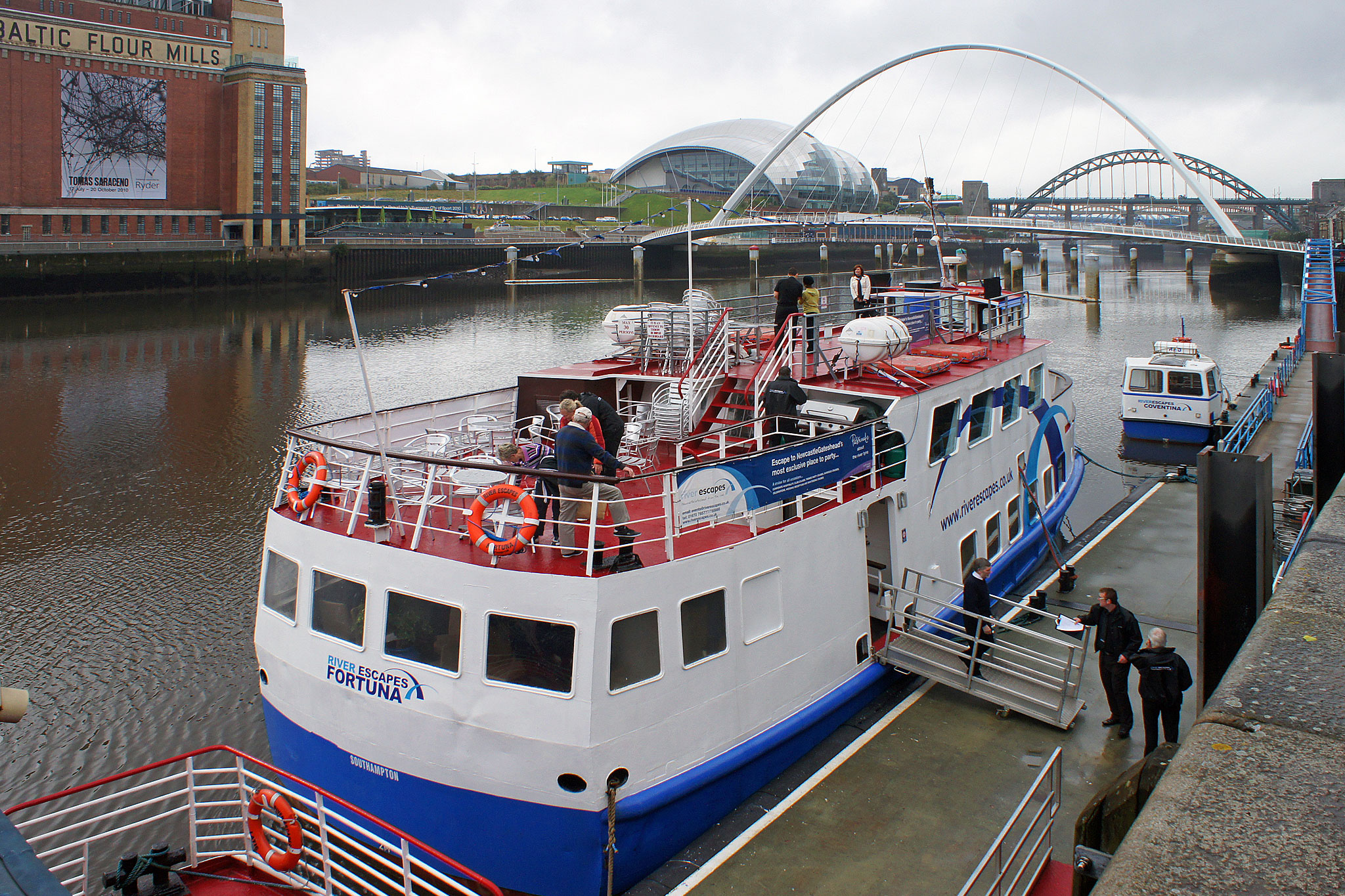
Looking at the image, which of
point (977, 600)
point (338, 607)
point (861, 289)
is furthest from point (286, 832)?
point (861, 289)

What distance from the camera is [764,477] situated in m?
9.51

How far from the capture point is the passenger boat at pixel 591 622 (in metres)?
8.01

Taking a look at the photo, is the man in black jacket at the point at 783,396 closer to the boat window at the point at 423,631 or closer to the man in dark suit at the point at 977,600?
the man in dark suit at the point at 977,600

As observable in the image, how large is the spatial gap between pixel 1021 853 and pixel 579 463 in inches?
198

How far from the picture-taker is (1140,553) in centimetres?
1719

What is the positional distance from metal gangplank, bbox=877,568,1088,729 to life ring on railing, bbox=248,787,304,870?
6418 millimetres

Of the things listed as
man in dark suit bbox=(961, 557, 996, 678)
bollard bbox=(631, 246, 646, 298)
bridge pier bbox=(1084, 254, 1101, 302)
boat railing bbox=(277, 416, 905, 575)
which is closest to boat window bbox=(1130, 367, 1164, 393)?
man in dark suit bbox=(961, 557, 996, 678)

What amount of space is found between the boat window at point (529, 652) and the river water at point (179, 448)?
263 inches

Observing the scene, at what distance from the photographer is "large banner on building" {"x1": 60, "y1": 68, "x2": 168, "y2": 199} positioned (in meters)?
76.4

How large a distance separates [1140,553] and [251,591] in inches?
638

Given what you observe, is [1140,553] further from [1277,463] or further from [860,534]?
[860,534]

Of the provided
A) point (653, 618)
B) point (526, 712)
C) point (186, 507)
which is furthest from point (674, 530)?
point (186, 507)

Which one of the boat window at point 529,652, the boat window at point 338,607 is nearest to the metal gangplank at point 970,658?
the boat window at point 529,652

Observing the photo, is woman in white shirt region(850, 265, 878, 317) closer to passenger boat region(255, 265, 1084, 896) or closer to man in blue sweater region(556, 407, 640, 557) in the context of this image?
passenger boat region(255, 265, 1084, 896)
